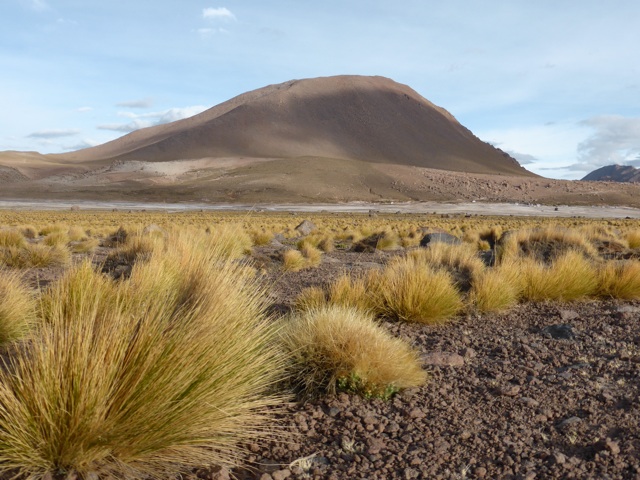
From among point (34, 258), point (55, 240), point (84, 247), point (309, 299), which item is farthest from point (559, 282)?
point (55, 240)

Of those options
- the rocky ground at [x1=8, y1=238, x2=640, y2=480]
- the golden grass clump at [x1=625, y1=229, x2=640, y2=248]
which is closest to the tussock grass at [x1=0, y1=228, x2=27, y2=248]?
the rocky ground at [x1=8, y1=238, x2=640, y2=480]

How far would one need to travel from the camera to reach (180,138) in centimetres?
12794

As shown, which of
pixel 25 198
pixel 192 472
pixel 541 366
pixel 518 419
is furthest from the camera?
pixel 25 198

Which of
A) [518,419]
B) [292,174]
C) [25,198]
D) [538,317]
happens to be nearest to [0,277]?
[518,419]

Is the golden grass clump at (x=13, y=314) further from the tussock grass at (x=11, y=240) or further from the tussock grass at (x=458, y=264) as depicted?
the tussock grass at (x=11, y=240)

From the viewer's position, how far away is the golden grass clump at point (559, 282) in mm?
7914

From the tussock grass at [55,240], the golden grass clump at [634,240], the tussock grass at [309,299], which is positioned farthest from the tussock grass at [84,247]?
the golden grass clump at [634,240]

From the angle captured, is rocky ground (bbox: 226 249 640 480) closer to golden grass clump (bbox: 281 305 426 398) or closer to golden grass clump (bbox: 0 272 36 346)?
golden grass clump (bbox: 281 305 426 398)

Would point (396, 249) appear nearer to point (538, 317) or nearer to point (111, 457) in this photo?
point (538, 317)

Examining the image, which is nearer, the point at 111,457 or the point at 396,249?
the point at 111,457

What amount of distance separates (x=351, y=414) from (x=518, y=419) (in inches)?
40.8

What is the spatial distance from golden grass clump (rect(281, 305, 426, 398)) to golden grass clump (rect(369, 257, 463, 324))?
2037mm

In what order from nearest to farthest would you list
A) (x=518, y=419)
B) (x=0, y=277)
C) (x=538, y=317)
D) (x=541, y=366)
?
1. (x=518, y=419)
2. (x=541, y=366)
3. (x=0, y=277)
4. (x=538, y=317)

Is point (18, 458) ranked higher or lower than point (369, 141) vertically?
lower
